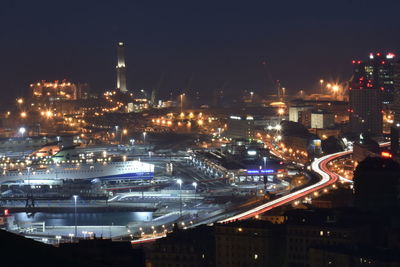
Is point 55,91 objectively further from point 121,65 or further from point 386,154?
point 386,154

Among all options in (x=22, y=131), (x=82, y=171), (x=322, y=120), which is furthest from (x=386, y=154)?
(x=22, y=131)

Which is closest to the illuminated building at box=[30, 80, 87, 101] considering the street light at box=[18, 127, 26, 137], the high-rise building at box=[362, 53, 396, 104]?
the street light at box=[18, 127, 26, 137]

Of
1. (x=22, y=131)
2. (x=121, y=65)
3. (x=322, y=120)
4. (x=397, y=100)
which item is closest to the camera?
(x=397, y=100)

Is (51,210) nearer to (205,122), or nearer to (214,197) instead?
(214,197)

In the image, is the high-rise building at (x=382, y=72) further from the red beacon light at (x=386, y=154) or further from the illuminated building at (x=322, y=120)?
the red beacon light at (x=386, y=154)

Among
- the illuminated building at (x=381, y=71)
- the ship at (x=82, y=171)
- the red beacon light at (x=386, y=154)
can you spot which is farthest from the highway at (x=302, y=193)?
the illuminated building at (x=381, y=71)

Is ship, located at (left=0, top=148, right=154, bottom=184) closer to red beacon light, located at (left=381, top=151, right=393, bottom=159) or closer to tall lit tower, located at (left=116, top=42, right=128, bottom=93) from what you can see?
red beacon light, located at (left=381, top=151, right=393, bottom=159)
